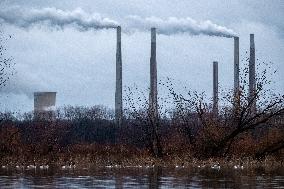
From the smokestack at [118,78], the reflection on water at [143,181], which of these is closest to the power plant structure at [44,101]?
the smokestack at [118,78]

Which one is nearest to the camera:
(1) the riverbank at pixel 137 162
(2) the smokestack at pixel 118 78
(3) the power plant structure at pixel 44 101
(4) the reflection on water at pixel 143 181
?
(4) the reflection on water at pixel 143 181

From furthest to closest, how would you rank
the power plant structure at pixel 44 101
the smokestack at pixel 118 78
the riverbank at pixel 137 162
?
the power plant structure at pixel 44 101, the smokestack at pixel 118 78, the riverbank at pixel 137 162

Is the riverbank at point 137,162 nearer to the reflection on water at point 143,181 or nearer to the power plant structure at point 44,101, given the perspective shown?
the reflection on water at point 143,181

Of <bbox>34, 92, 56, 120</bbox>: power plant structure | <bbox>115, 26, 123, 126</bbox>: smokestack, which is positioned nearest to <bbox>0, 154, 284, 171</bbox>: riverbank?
<bbox>115, 26, 123, 126</bbox>: smokestack

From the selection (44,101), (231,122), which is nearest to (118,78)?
(44,101)

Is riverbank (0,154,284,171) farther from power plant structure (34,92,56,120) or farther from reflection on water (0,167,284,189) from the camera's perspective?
power plant structure (34,92,56,120)

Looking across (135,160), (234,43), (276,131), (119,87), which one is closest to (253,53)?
(234,43)

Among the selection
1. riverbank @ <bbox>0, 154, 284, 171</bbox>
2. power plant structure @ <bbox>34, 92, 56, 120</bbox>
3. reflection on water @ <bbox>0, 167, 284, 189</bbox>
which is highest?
power plant structure @ <bbox>34, 92, 56, 120</bbox>

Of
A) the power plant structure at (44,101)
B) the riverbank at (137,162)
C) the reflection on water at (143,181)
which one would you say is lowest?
the reflection on water at (143,181)

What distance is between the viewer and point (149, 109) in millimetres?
33875

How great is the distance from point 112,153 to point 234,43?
116 ft

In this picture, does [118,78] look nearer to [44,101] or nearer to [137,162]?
[44,101]

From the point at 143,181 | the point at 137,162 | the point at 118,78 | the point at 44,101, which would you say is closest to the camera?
the point at 143,181

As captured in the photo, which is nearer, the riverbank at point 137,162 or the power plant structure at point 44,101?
the riverbank at point 137,162
